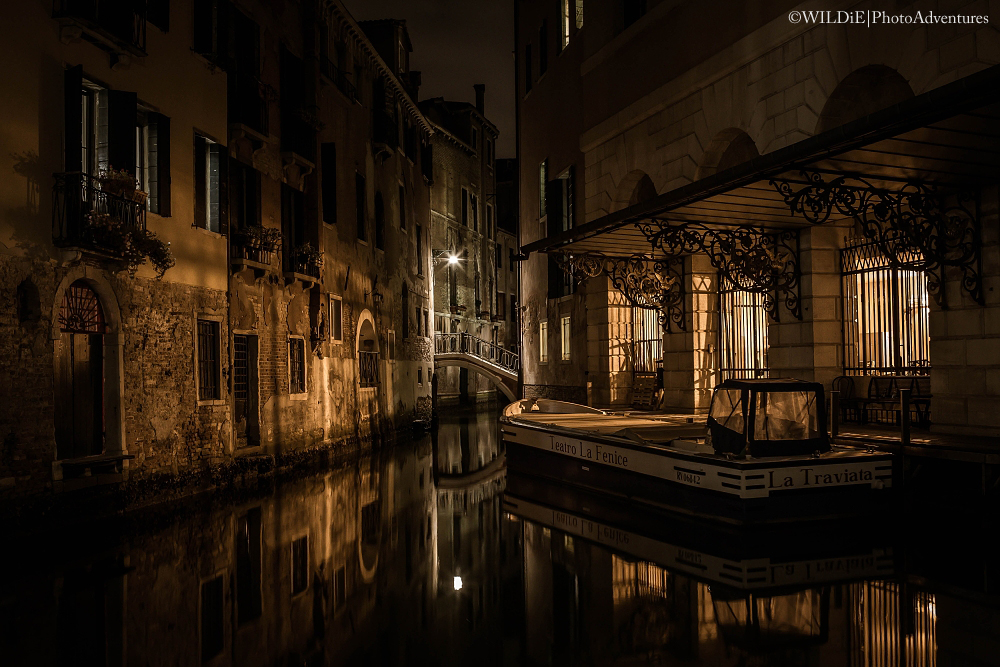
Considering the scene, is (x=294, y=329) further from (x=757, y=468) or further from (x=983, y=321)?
(x=983, y=321)

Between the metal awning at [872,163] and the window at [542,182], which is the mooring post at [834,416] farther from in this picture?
the window at [542,182]

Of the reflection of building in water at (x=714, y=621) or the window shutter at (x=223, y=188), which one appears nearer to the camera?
the reflection of building in water at (x=714, y=621)

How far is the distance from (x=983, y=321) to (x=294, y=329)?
13129mm

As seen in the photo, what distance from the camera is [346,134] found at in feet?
75.6

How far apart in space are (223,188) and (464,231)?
30514mm

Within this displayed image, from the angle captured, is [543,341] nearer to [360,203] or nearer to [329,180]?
[360,203]

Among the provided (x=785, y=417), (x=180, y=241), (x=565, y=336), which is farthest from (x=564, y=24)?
(x=785, y=417)

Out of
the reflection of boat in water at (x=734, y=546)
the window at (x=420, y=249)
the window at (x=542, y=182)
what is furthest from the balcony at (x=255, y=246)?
the window at (x=420, y=249)

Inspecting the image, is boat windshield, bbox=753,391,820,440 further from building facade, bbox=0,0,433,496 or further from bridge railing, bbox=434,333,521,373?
bridge railing, bbox=434,333,521,373

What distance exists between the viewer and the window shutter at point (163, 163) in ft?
44.9

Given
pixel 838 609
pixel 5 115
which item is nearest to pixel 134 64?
pixel 5 115

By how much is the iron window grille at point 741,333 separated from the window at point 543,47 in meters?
10.9

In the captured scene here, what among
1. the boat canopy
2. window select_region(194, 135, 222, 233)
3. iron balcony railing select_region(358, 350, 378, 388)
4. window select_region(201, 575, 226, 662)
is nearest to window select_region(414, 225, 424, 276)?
iron balcony railing select_region(358, 350, 378, 388)

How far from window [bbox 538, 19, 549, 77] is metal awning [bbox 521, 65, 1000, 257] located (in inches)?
485
